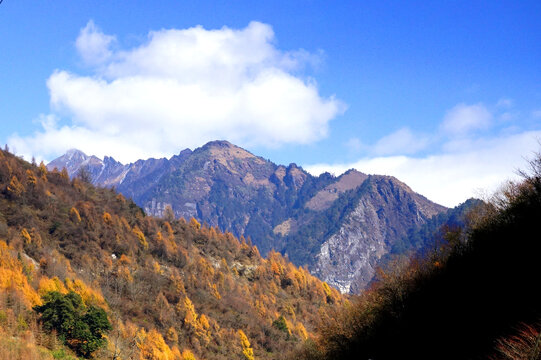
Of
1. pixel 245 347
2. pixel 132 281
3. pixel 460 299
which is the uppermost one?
pixel 132 281

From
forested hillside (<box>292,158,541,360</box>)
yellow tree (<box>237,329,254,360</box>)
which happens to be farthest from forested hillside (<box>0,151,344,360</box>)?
forested hillside (<box>292,158,541,360</box>)

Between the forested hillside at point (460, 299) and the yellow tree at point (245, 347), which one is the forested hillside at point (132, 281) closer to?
the yellow tree at point (245, 347)

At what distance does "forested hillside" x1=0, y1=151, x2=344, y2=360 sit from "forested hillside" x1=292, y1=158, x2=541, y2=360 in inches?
1013

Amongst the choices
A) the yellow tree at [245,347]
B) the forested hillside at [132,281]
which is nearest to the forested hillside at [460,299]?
the forested hillside at [132,281]

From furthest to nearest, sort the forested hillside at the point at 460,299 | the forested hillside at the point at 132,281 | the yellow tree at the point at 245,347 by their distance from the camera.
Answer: the yellow tree at the point at 245,347
the forested hillside at the point at 132,281
the forested hillside at the point at 460,299

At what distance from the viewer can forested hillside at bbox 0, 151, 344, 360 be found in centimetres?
6078

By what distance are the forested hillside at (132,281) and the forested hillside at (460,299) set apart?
2574cm

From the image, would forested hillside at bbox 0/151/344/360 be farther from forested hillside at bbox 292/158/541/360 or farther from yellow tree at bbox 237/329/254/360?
forested hillside at bbox 292/158/541/360

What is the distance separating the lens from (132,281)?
94000 millimetres

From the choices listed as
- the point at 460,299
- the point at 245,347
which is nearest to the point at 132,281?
the point at 245,347

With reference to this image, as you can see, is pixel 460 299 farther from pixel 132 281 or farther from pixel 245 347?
pixel 132 281

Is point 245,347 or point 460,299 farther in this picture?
point 245,347

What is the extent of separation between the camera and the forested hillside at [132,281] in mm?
60781

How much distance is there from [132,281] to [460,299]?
269 ft
